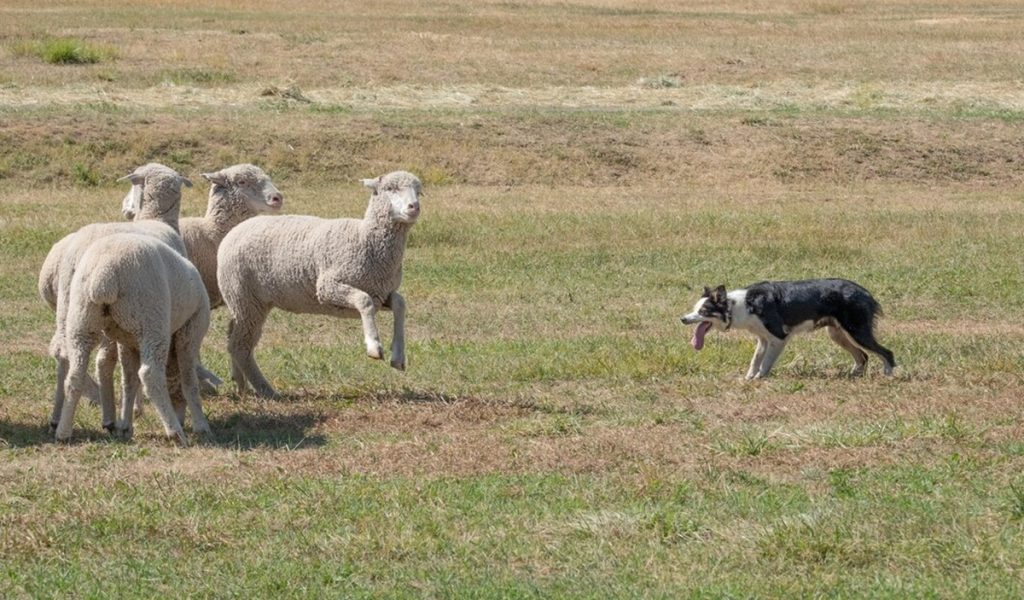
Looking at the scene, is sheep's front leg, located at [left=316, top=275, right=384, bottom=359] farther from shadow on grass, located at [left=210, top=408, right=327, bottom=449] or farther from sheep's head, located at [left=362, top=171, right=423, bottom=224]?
shadow on grass, located at [left=210, top=408, right=327, bottom=449]

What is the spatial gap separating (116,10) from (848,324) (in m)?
41.5

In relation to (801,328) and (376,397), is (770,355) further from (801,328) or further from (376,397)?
(376,397)

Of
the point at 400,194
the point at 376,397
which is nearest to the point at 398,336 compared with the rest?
the point at 376,397

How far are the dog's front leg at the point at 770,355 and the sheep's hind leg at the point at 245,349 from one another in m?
3.69

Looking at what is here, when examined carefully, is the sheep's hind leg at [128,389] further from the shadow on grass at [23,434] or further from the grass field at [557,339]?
the shadow on grass at [23,434]

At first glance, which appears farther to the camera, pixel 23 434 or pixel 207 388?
pixel 207 388

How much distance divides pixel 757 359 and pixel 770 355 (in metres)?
0.16

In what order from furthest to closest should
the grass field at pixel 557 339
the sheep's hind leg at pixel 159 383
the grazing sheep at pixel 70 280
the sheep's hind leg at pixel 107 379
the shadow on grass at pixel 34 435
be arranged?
the sheep's hind leg at pixel 107 379, the grazing sheep at pixel 70 280, the shadow on grass at pixel 34 435, the sheep's hind leg at pixel 159 383, the grass field at pixel 557 339

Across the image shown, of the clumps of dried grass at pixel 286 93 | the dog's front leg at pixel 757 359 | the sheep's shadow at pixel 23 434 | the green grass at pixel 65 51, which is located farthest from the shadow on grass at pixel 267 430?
the green grass at pixel 65 51

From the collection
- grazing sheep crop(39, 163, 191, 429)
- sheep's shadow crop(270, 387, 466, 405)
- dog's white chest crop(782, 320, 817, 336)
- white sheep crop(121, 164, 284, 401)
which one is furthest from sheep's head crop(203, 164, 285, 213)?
dog's white chest crop(782, 320, 817, 336)

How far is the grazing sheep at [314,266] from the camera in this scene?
11.9m

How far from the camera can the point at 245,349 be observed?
483 inches

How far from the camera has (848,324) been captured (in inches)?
485

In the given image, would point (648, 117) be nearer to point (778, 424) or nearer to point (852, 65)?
point (852, 65)
